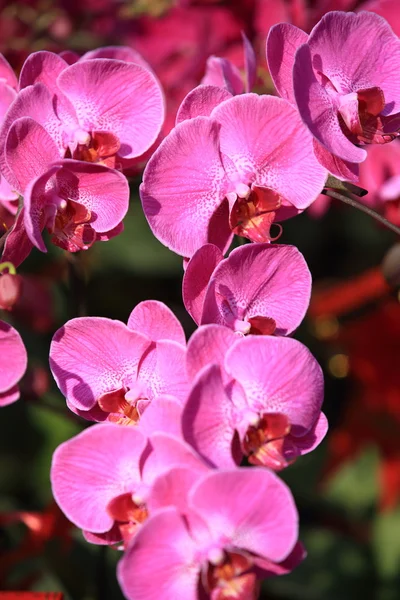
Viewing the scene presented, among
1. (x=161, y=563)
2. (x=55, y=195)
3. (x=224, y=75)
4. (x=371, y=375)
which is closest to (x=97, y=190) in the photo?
(x=55, y=195)

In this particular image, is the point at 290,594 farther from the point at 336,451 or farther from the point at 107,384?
the point at 107,384

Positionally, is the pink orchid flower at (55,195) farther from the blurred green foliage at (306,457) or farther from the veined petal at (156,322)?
the blurred green foliage at (306,457)

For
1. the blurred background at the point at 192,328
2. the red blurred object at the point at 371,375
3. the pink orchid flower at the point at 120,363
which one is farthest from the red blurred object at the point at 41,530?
the red blurred object at the point at 371,375

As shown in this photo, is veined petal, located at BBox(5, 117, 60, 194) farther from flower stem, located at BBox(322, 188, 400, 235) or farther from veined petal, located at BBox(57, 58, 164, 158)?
flower stem, located at BBox(322, 188, 400, 235)

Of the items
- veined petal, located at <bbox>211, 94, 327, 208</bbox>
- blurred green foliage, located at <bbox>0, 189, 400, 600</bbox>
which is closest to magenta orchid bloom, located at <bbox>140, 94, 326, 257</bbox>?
veined petal, located at <bbox>211, 94, 327, 208</bbox>

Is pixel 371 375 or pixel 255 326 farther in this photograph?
pixel 371 375

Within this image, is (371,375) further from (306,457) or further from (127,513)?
(127,513)
